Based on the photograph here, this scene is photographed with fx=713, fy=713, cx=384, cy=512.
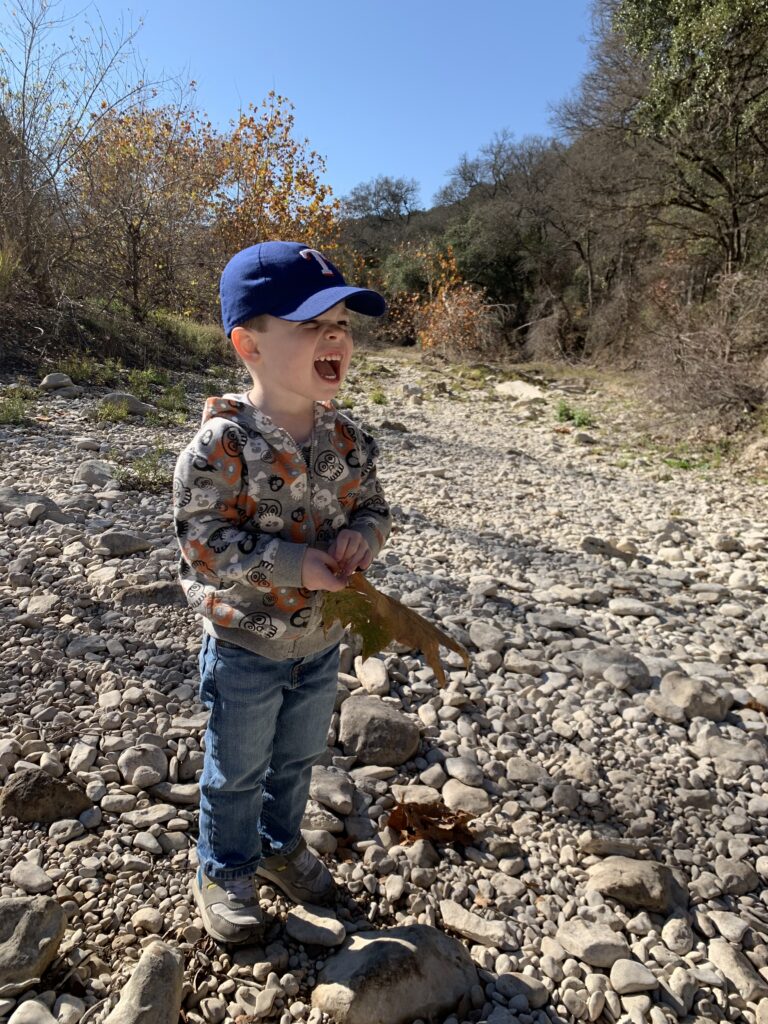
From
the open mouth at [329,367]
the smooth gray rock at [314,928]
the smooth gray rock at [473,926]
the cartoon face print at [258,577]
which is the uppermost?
the open mouth at [329,367]

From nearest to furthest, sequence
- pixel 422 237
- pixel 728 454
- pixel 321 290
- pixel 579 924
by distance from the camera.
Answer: pixel 321 290
pixel 579 924
pixel 728 454
pixel 422 237

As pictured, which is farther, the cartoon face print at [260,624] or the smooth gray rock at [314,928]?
the smooth gray rock at [314,928]

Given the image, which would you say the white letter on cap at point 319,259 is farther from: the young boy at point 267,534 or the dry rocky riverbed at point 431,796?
the dry rocky riverbed at point 431,796

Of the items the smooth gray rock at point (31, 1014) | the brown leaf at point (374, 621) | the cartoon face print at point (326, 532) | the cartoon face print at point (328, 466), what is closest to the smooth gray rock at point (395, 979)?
the smooth gray rock at point (31, 1014)

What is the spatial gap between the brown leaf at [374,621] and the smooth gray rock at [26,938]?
0.92 m

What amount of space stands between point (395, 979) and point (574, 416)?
30.4ft

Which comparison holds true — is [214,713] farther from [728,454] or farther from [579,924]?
[728,454]

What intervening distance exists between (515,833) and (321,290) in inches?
67.5

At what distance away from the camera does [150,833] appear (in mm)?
1986

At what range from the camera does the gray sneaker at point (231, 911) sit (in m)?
1.64

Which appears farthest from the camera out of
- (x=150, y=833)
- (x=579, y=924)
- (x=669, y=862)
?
(x=669, y=862)

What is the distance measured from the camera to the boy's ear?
58.8 inches

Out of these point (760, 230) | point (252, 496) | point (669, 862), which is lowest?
point (669, 862)

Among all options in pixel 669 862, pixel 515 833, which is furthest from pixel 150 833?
pixel 669 862
